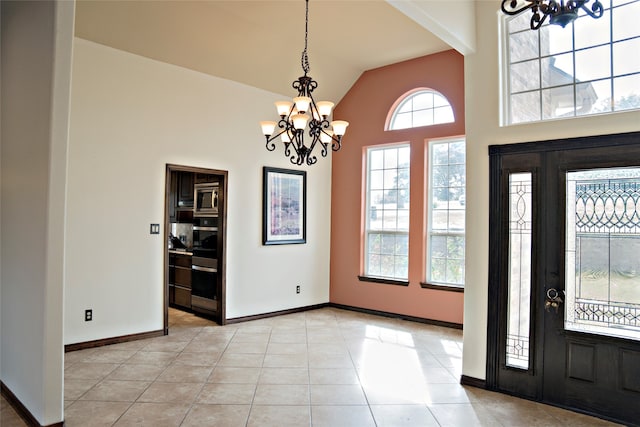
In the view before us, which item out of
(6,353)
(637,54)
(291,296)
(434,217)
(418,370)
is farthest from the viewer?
(291,296)

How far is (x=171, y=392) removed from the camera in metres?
3.43

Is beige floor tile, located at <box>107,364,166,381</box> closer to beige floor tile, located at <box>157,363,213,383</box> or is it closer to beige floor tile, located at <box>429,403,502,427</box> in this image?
beige floor tile, located at <box>157,363,213,383</box>

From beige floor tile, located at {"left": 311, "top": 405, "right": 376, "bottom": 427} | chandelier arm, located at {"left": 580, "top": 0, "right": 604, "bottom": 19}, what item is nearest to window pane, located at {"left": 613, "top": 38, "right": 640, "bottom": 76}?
chandelier arm, located at {"left": 580, "top": 0, "right": 604, "bottom": 19}

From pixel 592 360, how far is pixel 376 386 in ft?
5.30

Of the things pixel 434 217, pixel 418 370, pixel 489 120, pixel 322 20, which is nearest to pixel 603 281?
pixel 489 120

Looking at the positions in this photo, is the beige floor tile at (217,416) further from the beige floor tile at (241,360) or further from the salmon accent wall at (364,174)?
the salmon accent wall at (364,174)

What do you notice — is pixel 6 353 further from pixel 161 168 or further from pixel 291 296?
pixel 291 296

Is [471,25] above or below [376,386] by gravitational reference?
above

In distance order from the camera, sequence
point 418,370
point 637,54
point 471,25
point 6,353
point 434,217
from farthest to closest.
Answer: point 434,217 → point 418,370 → point 471,25 → point 6,353 → point 637,54

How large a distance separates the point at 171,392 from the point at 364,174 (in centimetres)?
417

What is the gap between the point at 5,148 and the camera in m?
3.50

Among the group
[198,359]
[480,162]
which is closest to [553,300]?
[480,162]

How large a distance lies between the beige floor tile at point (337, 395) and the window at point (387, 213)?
2.74 metres

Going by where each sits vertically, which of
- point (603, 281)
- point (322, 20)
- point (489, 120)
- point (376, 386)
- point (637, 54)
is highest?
point (322, 20)
